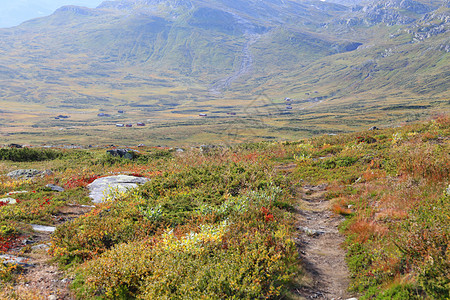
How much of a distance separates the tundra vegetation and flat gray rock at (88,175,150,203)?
53 centimetres

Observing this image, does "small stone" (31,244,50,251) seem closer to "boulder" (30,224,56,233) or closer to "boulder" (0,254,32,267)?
"boulder" (0,254,32,267)

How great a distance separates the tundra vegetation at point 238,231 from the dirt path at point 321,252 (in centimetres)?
29

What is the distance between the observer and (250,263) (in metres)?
6.81

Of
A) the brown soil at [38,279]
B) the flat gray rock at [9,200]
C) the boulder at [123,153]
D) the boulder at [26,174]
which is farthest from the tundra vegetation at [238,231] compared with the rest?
the boulder at [123,153]

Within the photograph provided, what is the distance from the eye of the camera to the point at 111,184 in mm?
16484

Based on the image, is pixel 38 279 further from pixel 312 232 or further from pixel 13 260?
pixel 312 232

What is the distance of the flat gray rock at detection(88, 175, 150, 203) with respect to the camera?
51.2 feet

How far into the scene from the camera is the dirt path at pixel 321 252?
6852mm

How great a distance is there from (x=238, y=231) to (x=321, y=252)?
8.76 feet

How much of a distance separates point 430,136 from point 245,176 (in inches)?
535

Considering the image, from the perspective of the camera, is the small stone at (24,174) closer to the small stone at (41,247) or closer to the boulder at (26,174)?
the boulder at (26,174)

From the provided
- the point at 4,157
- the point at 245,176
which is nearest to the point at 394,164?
the point at 245,176

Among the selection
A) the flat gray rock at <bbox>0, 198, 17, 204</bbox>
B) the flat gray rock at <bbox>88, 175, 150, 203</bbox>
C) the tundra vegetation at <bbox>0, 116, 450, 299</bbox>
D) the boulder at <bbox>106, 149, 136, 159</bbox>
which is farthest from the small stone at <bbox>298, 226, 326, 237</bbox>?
the boulder at <bbox>106, 149, 136, 159</bbox>

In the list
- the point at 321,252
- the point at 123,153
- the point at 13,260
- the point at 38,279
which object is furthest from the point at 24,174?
the point at 321,252
